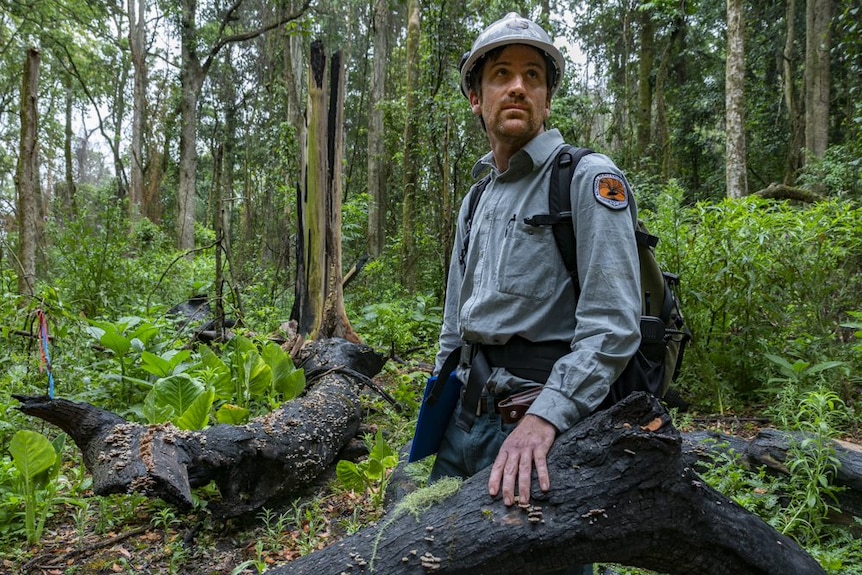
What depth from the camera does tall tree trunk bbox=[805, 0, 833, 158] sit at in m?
12.2

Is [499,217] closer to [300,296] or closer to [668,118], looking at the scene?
[300,296]

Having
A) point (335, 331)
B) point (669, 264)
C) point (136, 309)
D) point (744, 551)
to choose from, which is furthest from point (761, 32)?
point (744, 551)

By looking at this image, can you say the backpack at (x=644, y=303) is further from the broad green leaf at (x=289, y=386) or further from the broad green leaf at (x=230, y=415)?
the broad green leaf at (x=289, y=386)

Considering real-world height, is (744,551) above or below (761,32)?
below

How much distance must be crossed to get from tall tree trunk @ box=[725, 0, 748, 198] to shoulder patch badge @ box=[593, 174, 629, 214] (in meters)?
8.12

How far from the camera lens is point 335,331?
642 cm

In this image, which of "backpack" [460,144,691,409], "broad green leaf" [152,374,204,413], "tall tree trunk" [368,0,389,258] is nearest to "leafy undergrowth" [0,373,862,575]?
"broad green leaf" [152,374,204,413]

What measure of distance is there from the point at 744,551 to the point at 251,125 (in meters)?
25.0

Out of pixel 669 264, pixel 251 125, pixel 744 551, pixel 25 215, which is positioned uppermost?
pixel 251 125

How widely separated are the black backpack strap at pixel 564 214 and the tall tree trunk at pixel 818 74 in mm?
12956

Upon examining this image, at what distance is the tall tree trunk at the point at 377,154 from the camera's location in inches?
541

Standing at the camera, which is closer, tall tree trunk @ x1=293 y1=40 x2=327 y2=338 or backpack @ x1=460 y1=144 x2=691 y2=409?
backpack @ x1=460 y1=144 x2=691 y2=409

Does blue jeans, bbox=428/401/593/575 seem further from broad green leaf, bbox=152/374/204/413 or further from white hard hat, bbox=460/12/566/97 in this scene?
broad green leaf, bbox=152/374/204/413

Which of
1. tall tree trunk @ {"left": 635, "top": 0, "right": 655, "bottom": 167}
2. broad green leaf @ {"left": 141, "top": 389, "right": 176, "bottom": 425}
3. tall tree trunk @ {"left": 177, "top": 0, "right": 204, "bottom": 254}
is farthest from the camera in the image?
tall tree trunk @ {"left": 177, "top": 0, "right": 204, "bottom": 254}
